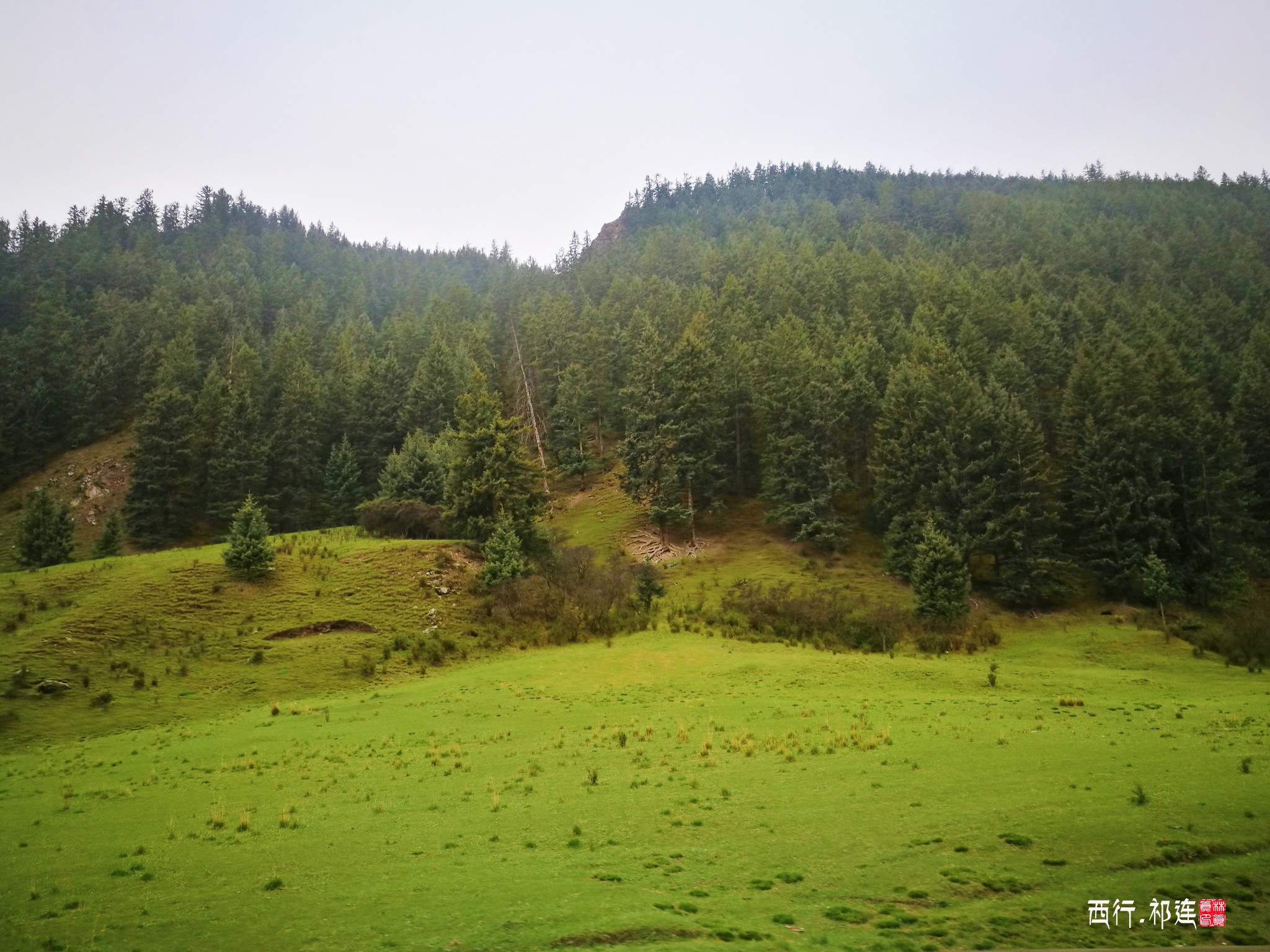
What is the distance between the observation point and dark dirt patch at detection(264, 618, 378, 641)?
37312mm

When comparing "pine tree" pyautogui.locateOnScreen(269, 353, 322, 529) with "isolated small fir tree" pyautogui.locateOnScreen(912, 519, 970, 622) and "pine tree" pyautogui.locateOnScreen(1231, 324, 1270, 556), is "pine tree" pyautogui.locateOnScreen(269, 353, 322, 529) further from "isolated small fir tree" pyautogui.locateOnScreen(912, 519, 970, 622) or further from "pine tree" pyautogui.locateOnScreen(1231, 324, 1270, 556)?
"pine tree" pyautogui.locateOnScreen(1231, 324, 1270, 556)

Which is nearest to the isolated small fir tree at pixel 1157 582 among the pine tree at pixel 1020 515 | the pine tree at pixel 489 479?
the pine tree at pixel 1020 515

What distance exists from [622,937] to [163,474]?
78651mm

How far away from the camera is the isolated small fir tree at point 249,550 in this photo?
40.8 metres

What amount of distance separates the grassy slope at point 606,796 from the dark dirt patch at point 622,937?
77 millimetres

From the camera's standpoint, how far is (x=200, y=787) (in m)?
18.5

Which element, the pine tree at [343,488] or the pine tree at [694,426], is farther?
the pine tree at [343,488]

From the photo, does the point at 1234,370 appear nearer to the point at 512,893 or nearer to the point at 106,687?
the point at 512,893

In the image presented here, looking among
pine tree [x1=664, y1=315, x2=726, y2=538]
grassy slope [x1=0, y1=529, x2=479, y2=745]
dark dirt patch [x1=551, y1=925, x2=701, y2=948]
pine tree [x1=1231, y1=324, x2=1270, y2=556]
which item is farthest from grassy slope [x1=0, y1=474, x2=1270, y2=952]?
pine tree [x1=1231, y1=324, x2=1270, y2=556]

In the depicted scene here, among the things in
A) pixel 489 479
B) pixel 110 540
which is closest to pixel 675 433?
pixel 489 479

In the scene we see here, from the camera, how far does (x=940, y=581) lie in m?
43.8

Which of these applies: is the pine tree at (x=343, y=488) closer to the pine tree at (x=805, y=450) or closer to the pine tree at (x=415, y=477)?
the pine tree at (x=415, y=477)

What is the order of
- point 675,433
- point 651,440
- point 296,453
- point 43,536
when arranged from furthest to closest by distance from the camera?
point 296,453 → point 651,440 → point 675,433 → point 43,536

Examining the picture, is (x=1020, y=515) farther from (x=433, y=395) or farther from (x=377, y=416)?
(x=377, y=416)
